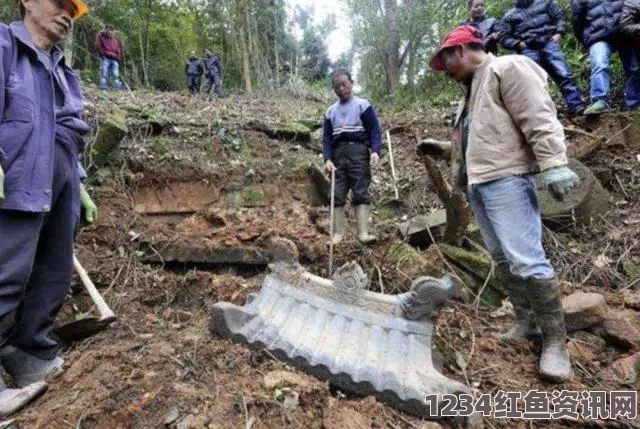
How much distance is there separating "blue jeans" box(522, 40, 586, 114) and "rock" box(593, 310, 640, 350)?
3746 mm

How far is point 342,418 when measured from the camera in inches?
77.5

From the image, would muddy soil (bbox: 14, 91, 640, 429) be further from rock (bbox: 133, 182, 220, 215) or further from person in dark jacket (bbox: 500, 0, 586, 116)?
person in dark jacket (bbox: 500, 0, 586, 116)

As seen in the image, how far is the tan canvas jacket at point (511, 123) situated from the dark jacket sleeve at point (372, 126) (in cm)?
193

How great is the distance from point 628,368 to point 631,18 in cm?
425

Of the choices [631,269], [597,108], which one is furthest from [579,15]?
[631,269]

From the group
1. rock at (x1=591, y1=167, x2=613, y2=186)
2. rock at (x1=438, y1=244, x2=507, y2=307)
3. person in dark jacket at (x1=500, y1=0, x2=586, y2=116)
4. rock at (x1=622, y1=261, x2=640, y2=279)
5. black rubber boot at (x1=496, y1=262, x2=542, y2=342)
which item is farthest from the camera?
person in dark jacket at (x1=500, y1=0, x2=586, y2=116)

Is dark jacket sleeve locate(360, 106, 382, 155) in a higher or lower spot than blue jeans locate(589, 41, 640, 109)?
lower

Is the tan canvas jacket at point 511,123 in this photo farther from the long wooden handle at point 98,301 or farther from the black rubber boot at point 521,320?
the long wooden handle at point 98,301

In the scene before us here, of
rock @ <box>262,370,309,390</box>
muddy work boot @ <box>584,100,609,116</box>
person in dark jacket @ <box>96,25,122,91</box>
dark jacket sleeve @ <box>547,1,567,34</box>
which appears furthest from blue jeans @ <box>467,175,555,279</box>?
person in dark jacket @ <box>96,25,122,91</box>

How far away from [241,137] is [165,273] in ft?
8.41

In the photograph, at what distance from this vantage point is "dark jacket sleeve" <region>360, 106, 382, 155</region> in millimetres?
4484

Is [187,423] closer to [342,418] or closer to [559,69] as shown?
[342,418]

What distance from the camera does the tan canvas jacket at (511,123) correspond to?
2.26 m

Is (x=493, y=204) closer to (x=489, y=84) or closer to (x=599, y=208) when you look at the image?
(x=489, y=84)
